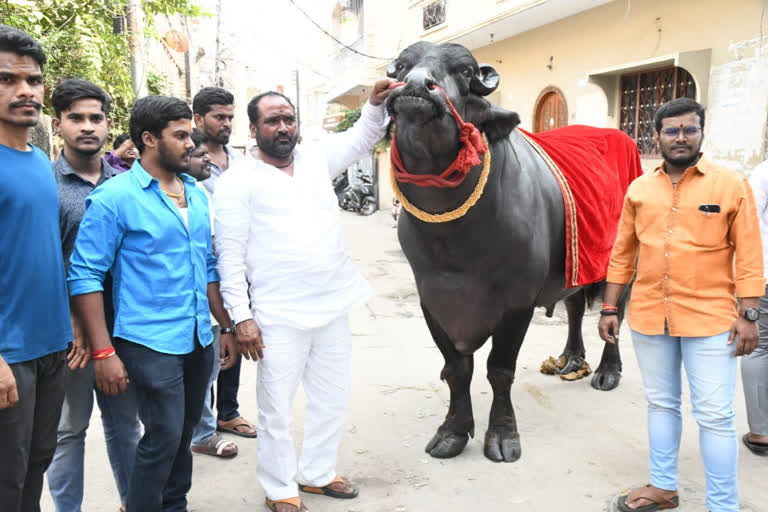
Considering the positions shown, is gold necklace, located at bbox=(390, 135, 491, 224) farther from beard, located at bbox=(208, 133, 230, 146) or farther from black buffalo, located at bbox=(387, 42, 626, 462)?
beard, located at bbox=(208, 133, 230, 146)

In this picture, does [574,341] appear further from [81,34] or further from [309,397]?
[81,34]

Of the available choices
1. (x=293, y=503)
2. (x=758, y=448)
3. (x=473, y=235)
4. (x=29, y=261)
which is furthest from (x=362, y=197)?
(x=29, y=261)

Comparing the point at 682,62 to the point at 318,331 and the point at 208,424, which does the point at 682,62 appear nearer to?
the point at 318,331

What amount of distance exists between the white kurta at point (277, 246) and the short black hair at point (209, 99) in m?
Answer: 0.97

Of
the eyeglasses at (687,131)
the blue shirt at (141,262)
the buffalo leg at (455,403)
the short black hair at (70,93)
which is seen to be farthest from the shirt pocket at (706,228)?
the short black hair at (70,93)

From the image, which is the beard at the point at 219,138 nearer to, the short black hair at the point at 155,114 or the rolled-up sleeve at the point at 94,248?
the short black hair at the point at 155,114

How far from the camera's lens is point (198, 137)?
3254 millimetres

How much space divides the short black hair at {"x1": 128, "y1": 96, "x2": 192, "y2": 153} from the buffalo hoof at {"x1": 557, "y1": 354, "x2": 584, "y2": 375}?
3.21 metres

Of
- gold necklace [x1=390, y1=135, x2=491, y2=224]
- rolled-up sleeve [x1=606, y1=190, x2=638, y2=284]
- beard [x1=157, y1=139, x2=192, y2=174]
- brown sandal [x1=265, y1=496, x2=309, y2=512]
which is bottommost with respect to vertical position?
brown sandal [x1=265, y1=496, x2=309, y2=512]

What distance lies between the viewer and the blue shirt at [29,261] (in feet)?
5.64

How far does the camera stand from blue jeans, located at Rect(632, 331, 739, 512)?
7.43 ft

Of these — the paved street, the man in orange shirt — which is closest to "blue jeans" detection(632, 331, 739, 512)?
the man in orange shirt

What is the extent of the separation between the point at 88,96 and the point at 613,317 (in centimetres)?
239

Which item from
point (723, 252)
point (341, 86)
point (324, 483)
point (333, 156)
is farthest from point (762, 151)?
point (341, 86)
